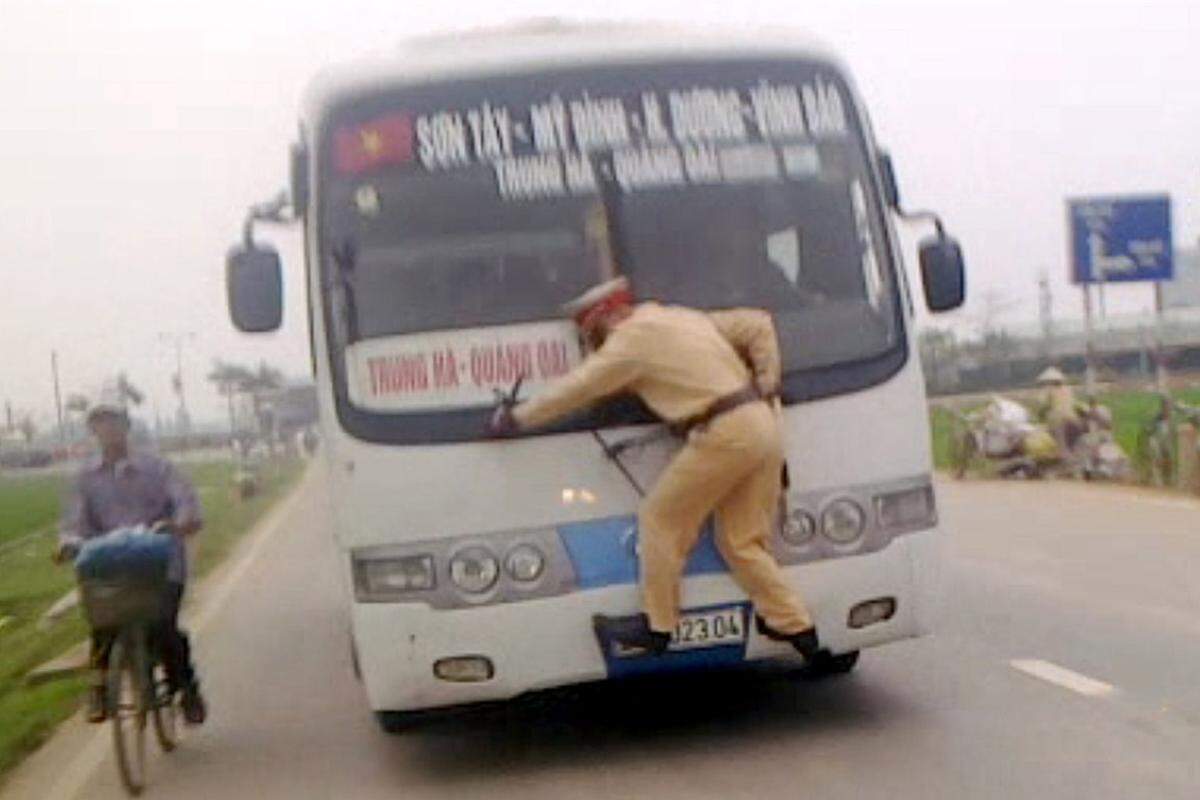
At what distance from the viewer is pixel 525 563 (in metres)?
7.72

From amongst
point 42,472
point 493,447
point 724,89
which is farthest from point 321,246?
point 42,472

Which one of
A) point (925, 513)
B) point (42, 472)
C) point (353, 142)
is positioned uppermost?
point (353, 142)

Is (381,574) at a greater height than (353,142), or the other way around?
(353,142)

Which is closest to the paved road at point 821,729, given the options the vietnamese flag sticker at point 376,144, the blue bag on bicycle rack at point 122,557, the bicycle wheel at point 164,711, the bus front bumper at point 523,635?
the bicycle wheel at point 164,711

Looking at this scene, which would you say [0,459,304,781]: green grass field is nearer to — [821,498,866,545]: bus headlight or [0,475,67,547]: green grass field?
[0,475,67,547]: green grass field

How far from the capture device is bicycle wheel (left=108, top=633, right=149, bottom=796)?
29.5 feet

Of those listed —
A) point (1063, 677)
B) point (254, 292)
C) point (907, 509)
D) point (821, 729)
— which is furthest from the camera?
point (1063, 677)

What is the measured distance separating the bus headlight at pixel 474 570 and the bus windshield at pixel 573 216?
639 millimetres

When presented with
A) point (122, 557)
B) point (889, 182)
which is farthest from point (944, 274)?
point (122, 557)

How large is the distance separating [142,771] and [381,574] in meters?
2.13

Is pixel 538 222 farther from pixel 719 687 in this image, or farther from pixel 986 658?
pixel 986 658

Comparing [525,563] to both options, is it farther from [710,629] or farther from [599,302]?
[599,302]

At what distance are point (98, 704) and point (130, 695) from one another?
5.8 inches

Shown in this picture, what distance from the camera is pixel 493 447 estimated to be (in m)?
7.72
